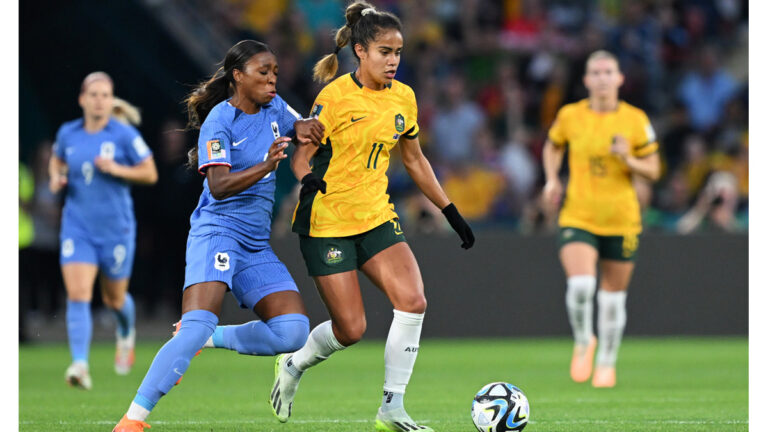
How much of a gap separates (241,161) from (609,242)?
180 inches

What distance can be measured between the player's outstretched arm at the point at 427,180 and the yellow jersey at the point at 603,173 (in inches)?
125

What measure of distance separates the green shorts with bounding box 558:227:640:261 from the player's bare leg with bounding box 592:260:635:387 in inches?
2.5

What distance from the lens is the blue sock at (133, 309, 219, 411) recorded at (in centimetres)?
618

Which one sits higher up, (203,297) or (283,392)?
(203,297)

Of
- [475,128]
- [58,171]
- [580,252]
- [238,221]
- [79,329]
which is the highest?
[475,128]

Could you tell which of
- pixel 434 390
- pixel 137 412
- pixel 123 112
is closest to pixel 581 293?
pixel 434 390

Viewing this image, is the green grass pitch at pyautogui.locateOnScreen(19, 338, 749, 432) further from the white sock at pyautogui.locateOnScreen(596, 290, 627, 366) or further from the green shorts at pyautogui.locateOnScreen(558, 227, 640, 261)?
the green shorts at pyautogui.locateOnScreen(558, 227, 640, 261)

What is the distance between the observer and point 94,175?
1064 centimetres

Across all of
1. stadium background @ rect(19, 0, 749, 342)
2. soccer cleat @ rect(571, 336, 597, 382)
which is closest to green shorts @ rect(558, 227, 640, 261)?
soccer cleat @ rect(571, 336, 597, 382)

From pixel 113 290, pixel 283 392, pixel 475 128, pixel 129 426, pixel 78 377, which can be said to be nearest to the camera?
pixel 129 426

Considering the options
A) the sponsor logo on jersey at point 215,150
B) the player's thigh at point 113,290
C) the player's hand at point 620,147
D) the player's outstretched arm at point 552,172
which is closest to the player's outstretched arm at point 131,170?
the player's thigh at point 113,290

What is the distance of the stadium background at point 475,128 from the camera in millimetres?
Answer: 15180

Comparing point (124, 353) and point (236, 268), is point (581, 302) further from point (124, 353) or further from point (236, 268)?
point (236, 268)
